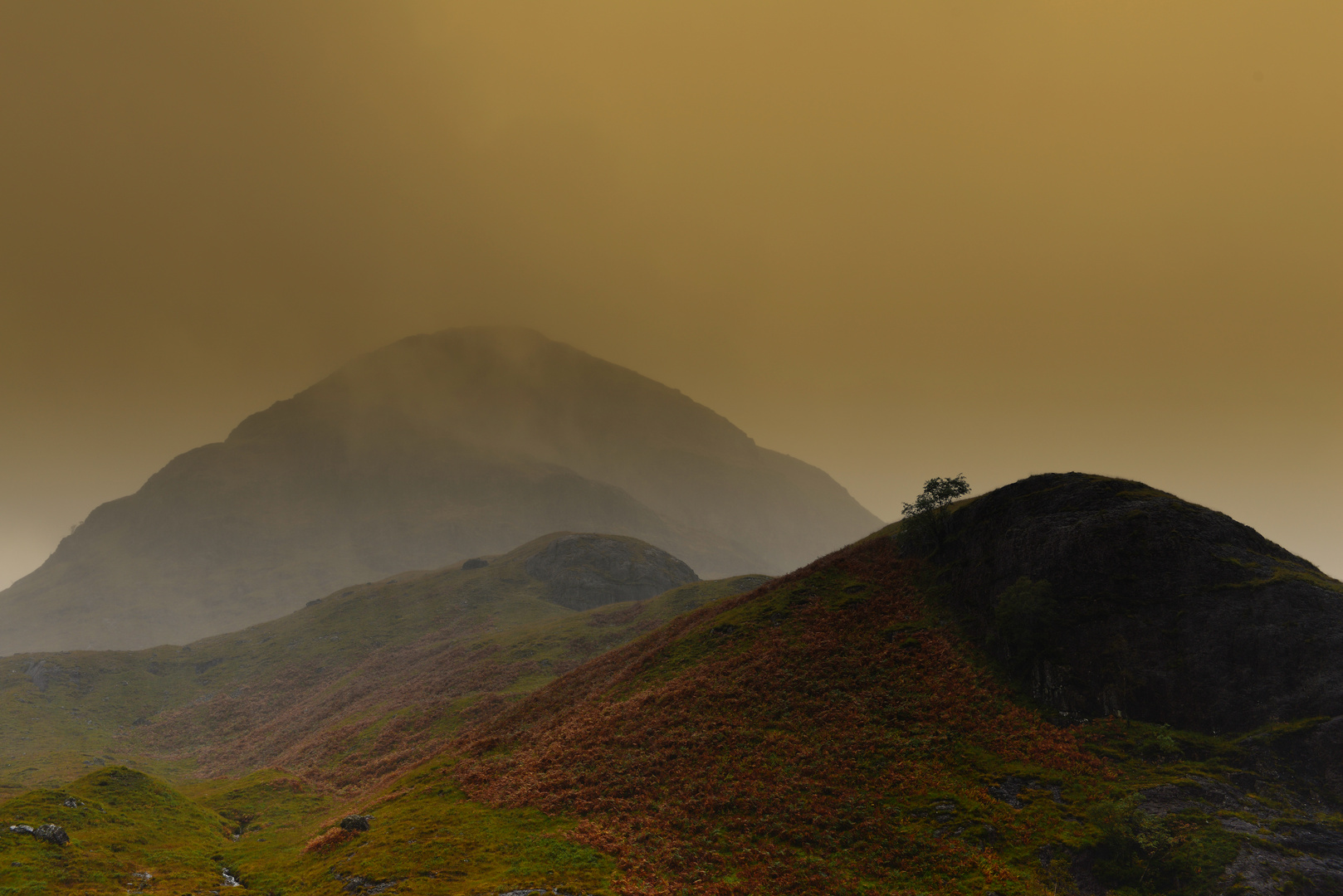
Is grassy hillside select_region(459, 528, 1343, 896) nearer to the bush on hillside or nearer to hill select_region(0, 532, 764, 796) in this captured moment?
the bush on hillside

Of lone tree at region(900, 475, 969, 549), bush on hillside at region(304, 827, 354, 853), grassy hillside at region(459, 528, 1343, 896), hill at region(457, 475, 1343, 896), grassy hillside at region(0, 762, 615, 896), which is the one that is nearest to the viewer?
grassy hillside at region(459, 528, 1343, 896)

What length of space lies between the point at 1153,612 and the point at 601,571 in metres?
114

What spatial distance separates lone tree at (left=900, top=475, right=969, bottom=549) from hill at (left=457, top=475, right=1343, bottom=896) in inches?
44.7

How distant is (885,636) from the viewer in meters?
38.2

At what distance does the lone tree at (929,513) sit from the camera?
46375 mm

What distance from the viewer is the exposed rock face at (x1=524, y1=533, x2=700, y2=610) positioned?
127312mm

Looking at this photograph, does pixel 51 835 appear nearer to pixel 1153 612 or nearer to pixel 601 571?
pixel 1153 612

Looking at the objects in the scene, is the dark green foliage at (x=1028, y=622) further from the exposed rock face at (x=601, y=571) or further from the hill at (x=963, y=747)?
the exposed rock face at (x=601, y=571)

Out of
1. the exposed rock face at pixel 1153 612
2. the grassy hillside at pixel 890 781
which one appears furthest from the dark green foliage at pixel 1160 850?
the exposed rock face at pixel 1153 612

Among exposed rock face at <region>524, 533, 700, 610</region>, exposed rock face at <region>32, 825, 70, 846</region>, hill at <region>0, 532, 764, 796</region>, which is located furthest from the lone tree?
exposed rock face at <region>524, 533, 700, 610</region>

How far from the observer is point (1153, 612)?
2897 cm

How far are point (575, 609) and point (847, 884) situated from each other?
107325 mm

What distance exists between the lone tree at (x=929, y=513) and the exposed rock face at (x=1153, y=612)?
7.54 m

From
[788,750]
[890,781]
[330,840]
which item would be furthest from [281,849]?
[890,781]
